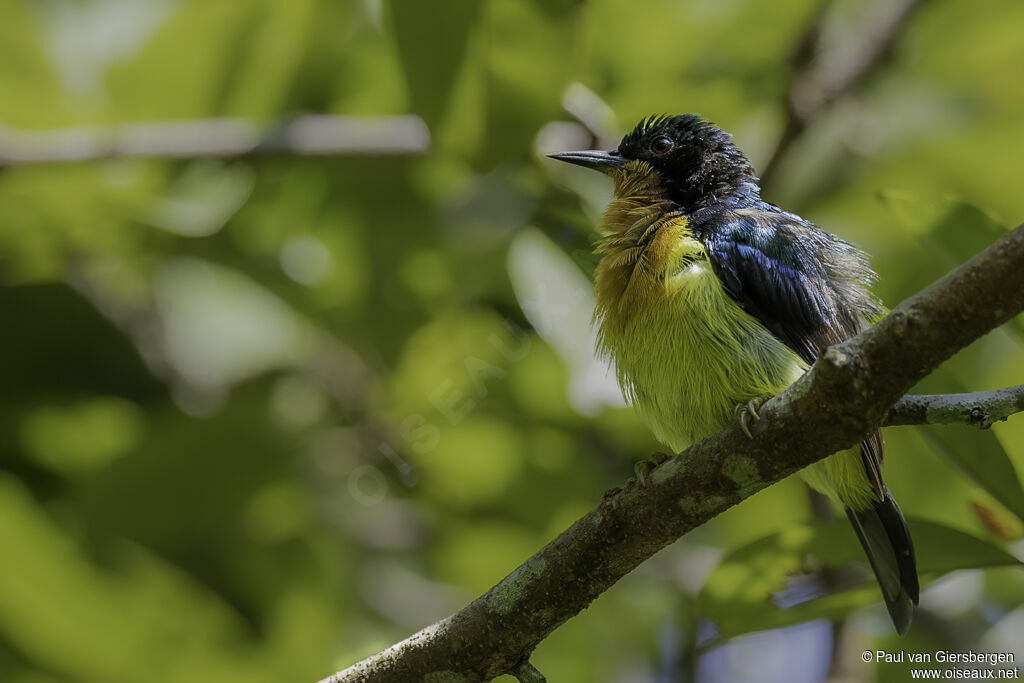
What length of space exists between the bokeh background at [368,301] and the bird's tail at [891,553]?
423 millimetres

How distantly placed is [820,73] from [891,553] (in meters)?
2.33

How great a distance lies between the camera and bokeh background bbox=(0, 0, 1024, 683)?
3.87 meters

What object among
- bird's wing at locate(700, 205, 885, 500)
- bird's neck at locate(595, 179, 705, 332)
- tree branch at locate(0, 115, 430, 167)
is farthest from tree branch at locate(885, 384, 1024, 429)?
tree branch at locate(0, 115, 430, 167)

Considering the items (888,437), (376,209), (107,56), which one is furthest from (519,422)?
(107,56)

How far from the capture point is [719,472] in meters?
2.27

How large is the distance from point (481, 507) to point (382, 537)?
926 mm

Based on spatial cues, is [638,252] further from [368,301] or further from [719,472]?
[368,301]

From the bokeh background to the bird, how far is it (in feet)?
1.32

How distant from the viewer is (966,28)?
4.49 meters

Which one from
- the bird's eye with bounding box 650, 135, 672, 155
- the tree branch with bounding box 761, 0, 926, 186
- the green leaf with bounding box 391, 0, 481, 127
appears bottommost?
the green leaf with bounding box 391, 0, 481, 127

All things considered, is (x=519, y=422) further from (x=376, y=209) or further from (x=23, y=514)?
(x=23, y=514)

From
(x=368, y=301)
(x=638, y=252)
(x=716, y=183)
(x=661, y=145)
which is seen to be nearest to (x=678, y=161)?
(x=661, y=145)

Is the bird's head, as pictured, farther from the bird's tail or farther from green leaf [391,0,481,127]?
the bird's tail

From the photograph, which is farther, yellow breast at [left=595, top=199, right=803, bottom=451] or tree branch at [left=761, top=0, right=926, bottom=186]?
tree branch at [left=761, top=0, right=926, bottom=186]
